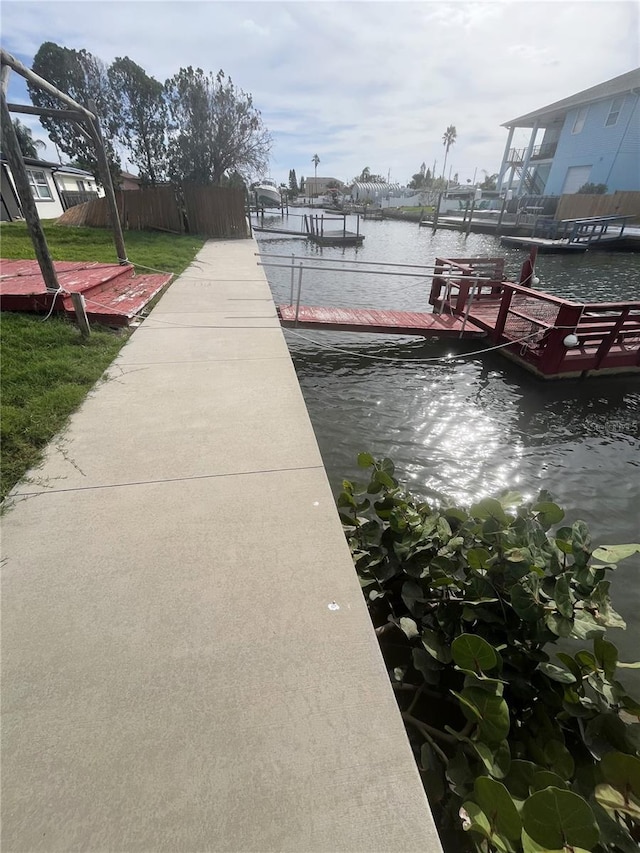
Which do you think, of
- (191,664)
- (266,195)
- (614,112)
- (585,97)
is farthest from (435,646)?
(266,195)

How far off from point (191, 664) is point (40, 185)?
30.3 meters

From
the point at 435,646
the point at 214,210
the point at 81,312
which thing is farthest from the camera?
the point at 214,210

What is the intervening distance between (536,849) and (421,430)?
4.05m

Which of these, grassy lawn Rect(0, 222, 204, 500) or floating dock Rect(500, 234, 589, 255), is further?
floating dock Rect(500, 234, 589, 255)

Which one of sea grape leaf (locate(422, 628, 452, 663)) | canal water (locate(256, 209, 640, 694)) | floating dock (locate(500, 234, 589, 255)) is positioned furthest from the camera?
floating dock (locate(500, 234, 589, 255))

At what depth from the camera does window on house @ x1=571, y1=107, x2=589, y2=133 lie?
35.3 meters

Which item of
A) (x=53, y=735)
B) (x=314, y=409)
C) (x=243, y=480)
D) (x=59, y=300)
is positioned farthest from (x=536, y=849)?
(x=59, y=300)

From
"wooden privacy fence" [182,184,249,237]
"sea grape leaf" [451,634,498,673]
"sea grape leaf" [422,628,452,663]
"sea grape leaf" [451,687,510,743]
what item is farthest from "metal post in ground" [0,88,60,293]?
"wooden privacy fence" [182,184,249,237]

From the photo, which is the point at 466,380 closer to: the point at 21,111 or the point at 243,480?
the point at 243,480

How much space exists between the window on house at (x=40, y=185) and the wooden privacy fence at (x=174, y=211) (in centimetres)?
799

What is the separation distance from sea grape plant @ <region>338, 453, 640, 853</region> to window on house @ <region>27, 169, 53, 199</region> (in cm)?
2900

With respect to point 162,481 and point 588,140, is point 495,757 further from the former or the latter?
point 588,140

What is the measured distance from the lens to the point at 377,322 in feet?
23.1

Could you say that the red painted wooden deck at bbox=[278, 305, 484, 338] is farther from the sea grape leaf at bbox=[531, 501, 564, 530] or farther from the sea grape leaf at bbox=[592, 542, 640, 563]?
the sea grape leaf at bbox=[592, 542, 640, 563]
